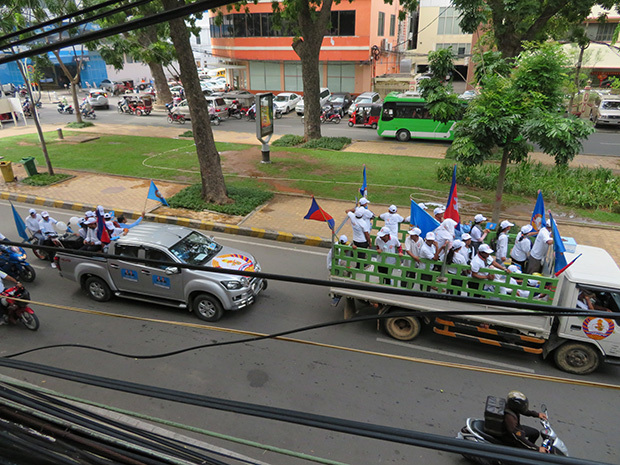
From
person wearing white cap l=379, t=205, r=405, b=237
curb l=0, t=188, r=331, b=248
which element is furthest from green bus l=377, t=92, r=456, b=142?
person wearing white cap l=379, t=205, r=405, b=237

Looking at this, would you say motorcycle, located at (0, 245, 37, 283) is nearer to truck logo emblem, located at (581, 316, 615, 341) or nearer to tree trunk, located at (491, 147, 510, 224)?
truck logo emblem, located at (581, 316, 615, 341)

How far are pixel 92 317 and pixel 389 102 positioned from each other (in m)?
18.1

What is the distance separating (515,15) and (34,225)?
1560cm

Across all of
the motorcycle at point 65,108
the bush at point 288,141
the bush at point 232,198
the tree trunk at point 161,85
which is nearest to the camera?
the bush at point 232,198

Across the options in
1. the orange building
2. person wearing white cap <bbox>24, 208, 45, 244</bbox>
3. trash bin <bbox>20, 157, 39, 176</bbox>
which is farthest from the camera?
the orange building

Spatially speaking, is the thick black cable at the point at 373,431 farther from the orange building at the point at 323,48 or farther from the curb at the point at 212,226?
the orange building at the point at 323,48

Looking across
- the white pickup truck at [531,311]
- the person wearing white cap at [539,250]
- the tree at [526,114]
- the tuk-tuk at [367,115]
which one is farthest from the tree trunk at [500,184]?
the tuk-tuk at [367,115]

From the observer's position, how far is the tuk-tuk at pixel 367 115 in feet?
85.6

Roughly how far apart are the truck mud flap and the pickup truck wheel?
19.4 ft

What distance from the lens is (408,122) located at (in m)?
22.1

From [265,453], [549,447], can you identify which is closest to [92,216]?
[265,453]

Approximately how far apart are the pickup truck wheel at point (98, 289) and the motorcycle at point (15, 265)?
170cm

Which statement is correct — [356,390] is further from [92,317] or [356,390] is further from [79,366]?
[92,317]

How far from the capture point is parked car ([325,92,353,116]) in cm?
2906
